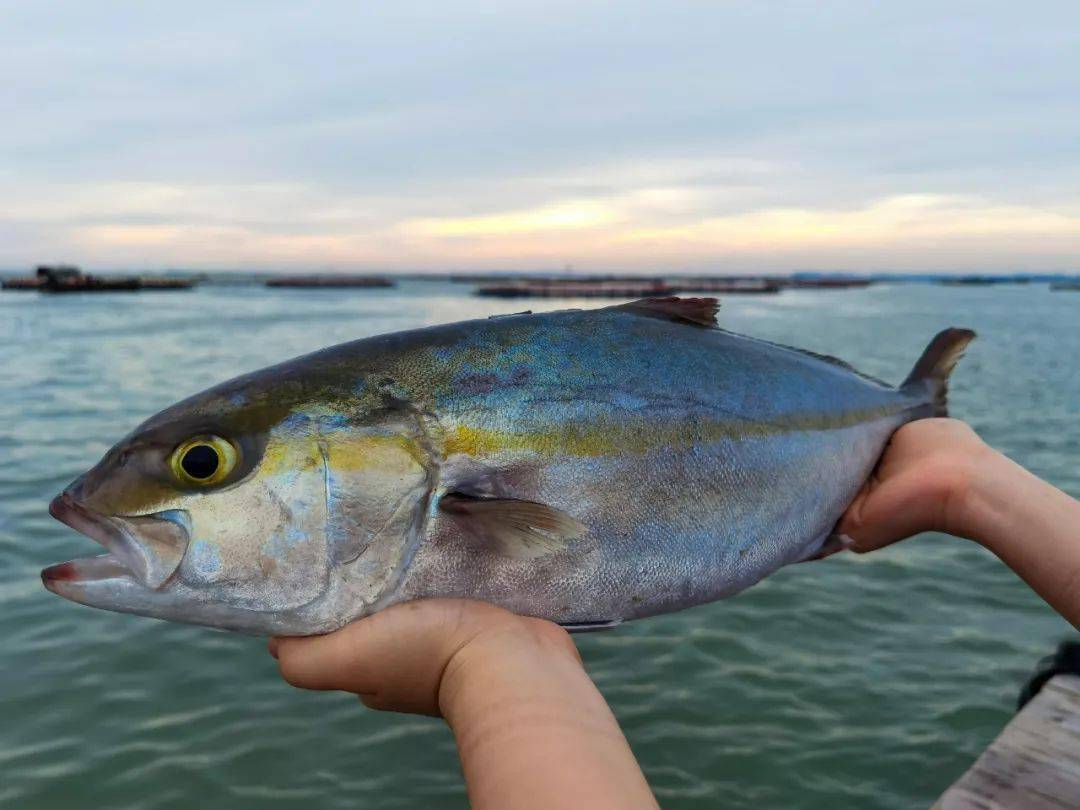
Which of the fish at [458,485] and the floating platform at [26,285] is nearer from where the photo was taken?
the fish at [458,485]

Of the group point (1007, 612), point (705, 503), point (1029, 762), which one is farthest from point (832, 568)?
point (705, 503)

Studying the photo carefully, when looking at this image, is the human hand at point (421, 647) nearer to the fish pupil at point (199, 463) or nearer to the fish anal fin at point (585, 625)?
the fish anal fin at point (585, 625)

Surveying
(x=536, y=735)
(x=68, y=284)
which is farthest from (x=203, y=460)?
(x=68, y=284)

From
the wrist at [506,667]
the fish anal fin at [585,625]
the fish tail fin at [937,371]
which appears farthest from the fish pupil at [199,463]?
the fish tail fin at [937,371]

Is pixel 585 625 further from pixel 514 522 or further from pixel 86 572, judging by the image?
pixel 86 572

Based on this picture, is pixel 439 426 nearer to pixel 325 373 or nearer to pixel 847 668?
pixel 325 373

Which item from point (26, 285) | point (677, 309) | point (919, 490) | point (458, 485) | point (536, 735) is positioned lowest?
point (536, 735)
